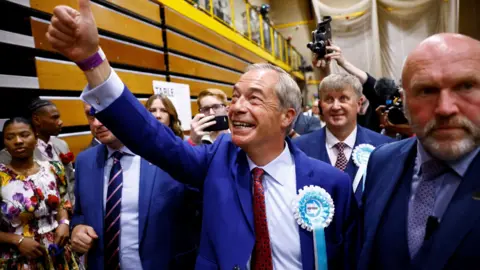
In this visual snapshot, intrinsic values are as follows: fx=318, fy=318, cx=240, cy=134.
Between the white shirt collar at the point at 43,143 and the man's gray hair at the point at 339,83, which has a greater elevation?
the man's gray hair at the point at 339,83

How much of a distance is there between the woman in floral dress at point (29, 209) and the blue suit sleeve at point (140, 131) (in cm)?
117

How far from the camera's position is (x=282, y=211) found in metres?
1.31

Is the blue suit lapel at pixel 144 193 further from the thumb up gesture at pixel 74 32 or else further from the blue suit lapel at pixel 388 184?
the blue suit lapel at pixel 388 184

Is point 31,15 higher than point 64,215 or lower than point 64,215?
higher

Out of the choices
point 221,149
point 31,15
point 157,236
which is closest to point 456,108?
point 221,149

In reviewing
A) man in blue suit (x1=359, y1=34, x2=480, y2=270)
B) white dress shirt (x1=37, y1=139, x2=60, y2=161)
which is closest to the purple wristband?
man in blue suit (x1=359, y1=34, x2=480, y2=270)

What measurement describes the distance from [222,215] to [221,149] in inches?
12.5

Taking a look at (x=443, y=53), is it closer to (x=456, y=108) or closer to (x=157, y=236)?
(x=456, y=108)

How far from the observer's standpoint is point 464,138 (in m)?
0.90

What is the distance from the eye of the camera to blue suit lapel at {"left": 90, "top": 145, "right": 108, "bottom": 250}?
5.29 ft

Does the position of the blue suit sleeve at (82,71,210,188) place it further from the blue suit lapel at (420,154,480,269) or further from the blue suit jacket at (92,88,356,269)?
the blue suit lapel at (420,154,480,269)

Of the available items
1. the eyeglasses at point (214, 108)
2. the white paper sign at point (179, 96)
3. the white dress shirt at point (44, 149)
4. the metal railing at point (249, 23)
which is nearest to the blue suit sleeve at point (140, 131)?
the eyeglasses at point (214, 108)

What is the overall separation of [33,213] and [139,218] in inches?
32.0

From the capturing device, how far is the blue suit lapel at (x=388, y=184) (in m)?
1.05
